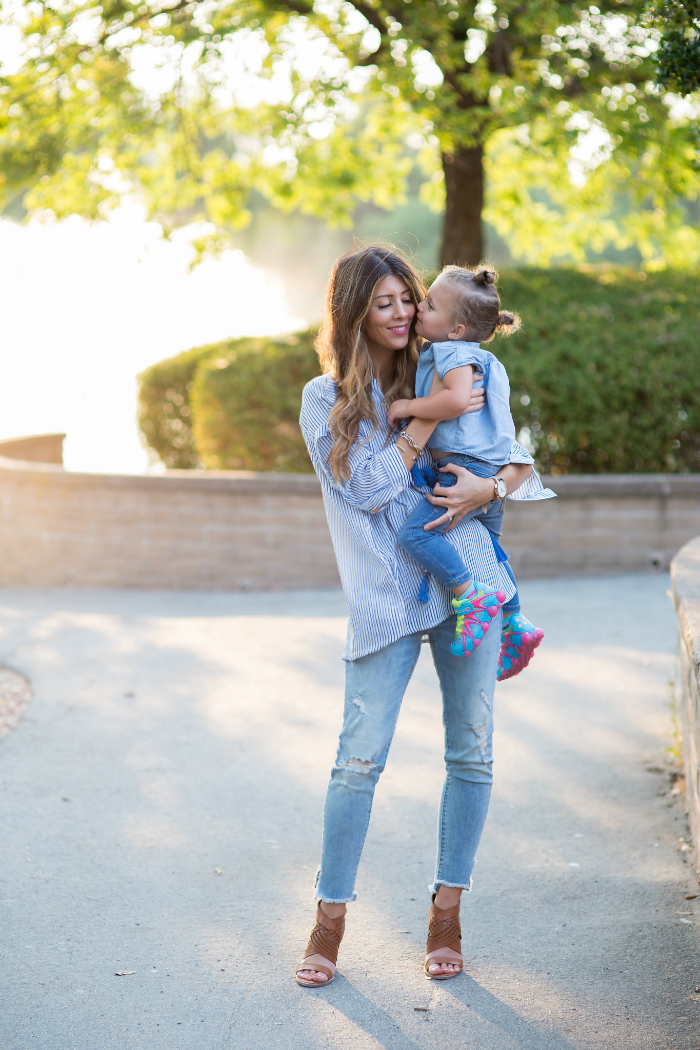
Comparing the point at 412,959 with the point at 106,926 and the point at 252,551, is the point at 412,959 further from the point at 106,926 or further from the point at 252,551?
the point at 252,551

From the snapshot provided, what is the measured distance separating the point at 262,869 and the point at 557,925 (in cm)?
103

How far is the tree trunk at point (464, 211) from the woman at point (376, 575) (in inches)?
285

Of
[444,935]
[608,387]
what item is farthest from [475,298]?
[608,387]

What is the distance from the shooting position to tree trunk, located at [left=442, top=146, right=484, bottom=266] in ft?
32.0

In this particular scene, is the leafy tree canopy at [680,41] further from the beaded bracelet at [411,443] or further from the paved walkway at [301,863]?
the paved walkway at [301,863]

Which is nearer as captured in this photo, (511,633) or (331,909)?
(331,909)

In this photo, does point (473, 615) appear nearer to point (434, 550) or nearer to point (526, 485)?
point (434, 550)

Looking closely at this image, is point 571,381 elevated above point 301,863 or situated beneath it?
elevated above

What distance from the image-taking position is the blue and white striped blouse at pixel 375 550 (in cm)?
274

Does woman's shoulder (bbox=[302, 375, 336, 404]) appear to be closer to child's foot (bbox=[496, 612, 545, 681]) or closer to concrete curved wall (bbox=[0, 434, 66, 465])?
child's foot (bbox=[496, 612, 545, 681])

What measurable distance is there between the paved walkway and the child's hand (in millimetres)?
1574

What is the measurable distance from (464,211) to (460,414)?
25.2ft

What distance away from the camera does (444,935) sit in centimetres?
288

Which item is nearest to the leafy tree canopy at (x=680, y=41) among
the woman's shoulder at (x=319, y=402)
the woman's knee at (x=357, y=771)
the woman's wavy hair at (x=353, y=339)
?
the woman's wavy hair at (x=353, y=339)
